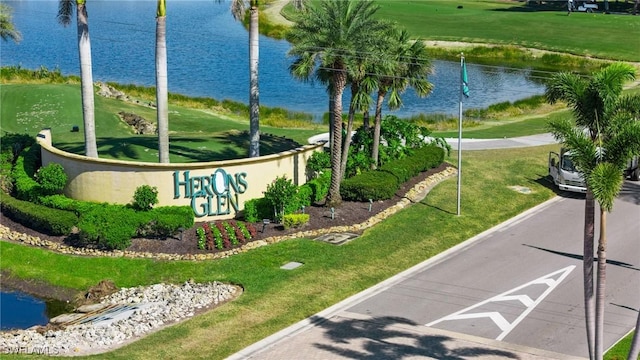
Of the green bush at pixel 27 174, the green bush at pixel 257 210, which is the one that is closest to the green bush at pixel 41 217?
the green bush at pixel 27 174

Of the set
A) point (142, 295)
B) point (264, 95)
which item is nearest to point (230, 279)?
Answer: point (142, 295)

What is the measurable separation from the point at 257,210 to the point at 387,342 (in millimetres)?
10823

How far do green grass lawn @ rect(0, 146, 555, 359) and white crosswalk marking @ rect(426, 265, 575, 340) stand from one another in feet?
12.1

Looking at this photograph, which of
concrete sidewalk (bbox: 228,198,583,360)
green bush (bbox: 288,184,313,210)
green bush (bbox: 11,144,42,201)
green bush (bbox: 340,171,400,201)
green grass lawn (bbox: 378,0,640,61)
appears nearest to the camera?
concrete sidewalk (bbox: 228,198,583,360)

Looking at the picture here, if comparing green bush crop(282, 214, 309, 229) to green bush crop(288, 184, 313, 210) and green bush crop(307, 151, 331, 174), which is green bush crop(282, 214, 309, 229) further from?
green bush crop(307, 151, 331, 174)

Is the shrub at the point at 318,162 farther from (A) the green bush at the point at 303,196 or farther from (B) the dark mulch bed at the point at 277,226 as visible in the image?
(B) the dark mulch bed at the point at 277,226

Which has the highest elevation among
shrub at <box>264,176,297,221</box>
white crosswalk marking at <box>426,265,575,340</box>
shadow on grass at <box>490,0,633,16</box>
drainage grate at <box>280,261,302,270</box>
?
shadow on grass at <box>490,0,633,16</box>

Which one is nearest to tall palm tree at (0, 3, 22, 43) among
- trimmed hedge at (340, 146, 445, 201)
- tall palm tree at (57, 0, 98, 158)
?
tall palm tree at (57, 0, 98, 158)

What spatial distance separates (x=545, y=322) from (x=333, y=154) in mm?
12622

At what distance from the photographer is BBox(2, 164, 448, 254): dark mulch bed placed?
29516 millimetres

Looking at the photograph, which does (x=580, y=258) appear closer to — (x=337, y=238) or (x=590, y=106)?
(x=337, y=238)

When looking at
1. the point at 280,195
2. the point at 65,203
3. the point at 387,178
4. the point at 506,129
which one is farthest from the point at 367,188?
the point at 506,129

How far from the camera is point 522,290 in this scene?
26.1 metres

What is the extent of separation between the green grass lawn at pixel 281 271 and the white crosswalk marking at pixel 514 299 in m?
3.70
